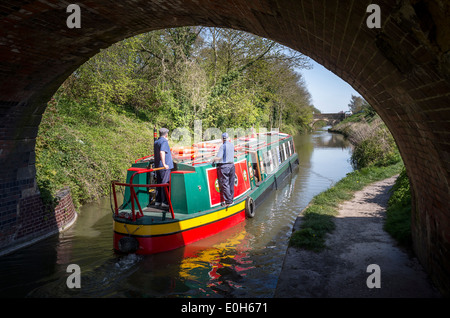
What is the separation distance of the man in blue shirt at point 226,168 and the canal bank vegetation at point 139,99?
396cm

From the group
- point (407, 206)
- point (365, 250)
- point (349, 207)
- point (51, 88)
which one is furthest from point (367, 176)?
point (51, 88)

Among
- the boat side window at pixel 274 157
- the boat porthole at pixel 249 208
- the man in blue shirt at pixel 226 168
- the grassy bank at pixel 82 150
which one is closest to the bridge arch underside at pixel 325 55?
the grassy bank at pixel 82 150

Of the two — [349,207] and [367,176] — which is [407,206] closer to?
[349,207]

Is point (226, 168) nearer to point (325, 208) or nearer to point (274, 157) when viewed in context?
point (325, 208)

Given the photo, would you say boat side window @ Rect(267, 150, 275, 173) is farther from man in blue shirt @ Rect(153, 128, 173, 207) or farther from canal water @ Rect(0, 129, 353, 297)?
man in blue shirt @ Rect(153, 128, 173, 207)

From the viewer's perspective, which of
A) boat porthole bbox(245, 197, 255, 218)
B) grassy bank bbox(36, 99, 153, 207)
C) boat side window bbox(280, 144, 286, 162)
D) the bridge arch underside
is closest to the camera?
the bridge arch underside

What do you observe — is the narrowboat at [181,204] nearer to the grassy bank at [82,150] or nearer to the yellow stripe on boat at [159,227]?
the yellow stripe on boat at [159,227]

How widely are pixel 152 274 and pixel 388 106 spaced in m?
4.58

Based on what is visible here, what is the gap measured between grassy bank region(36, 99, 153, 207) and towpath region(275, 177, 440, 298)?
19.1 ft

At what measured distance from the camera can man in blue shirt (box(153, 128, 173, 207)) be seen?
667 centimetres

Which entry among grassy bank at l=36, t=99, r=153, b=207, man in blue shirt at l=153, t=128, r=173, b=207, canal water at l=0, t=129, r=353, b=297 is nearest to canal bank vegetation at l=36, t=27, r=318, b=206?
grassy bank at l=36, t=99, r=153, b=207

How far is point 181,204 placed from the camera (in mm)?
7188

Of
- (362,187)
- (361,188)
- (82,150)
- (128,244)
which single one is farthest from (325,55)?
(82,150)

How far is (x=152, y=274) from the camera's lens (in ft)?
19.0
